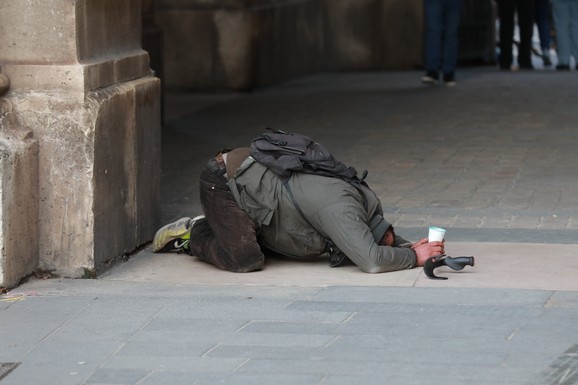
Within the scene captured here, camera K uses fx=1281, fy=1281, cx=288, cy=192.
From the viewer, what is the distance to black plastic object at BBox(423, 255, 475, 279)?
18.6ft

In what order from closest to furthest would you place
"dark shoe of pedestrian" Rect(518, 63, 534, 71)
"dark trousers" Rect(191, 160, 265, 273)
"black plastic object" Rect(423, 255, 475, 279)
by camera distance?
"black plastic object" Rect(423, 255, 475, 279)
"dark trousers" Rect(191, 160, 265, 273)
"dark shoe of pedestrian" Rect(518, 63, 534, 71)

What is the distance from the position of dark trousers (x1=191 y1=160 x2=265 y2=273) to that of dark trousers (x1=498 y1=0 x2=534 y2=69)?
32.1 ft

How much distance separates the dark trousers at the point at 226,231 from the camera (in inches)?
232

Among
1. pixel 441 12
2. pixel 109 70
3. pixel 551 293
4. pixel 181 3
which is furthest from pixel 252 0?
pixel 551 293

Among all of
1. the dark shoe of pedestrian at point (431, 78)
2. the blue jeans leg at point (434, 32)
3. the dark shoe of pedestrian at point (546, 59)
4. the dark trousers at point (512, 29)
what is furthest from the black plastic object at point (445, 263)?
the dark shoe of pedestrian at point (546, 59)

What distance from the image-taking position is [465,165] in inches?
347

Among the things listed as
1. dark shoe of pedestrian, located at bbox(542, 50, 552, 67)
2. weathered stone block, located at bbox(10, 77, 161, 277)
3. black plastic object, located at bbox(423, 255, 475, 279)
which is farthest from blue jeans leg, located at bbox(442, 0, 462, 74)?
black plastic object, located at bbox(423, 255, 475, 279)

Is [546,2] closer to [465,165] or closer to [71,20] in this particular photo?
[465,165]

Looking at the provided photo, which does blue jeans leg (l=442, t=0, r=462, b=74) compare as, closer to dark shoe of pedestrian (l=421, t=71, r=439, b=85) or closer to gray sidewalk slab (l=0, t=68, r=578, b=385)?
dark shoe of pedestrian (l=421, t=71, r=439, b=85)

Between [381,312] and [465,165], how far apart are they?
12.8 ft

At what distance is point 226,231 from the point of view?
5938 millimetres

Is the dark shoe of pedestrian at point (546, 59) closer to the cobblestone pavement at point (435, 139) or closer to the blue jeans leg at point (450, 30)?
the cobblestone pavement at point (435, 139)

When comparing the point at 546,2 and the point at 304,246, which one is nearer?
the point at 304,246

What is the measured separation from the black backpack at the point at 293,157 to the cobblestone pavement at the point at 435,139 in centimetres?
104
